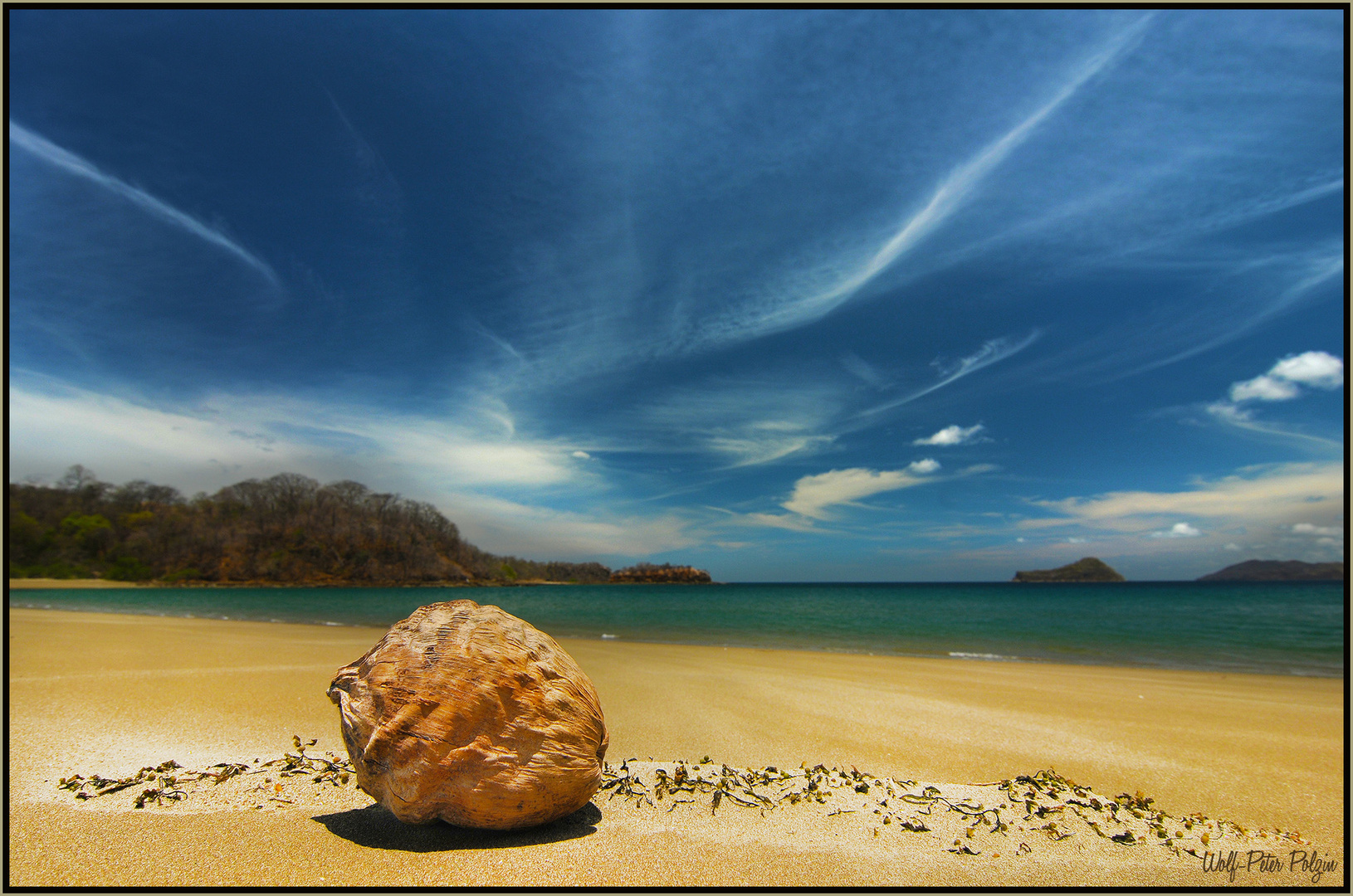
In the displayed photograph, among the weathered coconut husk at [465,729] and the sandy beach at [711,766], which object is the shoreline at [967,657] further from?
the weathered coconut husk at [465,729]

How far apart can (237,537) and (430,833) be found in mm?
96498

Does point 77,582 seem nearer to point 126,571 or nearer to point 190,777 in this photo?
point 126,571

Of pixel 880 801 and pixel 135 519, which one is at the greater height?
pixel 880 801

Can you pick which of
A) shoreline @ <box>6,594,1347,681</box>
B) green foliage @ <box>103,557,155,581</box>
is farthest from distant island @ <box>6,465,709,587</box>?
shoreline @ <box>6,594,1347,681</box>

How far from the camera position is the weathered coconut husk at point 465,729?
9.86 ft

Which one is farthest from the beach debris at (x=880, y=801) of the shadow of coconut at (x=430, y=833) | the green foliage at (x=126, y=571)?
the green foliage at (x=126, y=571)

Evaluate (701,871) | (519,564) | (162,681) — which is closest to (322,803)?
(701,871)

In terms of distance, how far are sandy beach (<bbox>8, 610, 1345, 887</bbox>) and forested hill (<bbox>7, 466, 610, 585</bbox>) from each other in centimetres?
8290

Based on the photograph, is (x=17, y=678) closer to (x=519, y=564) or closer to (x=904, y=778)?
(x=904, y=778)

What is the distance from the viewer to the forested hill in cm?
6762

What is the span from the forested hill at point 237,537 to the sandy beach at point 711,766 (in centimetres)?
8290

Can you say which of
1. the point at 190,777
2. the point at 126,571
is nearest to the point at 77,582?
the point at 126,571

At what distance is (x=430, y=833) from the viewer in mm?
3285

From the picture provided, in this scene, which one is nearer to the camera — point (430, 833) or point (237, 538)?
point (430, 833)
